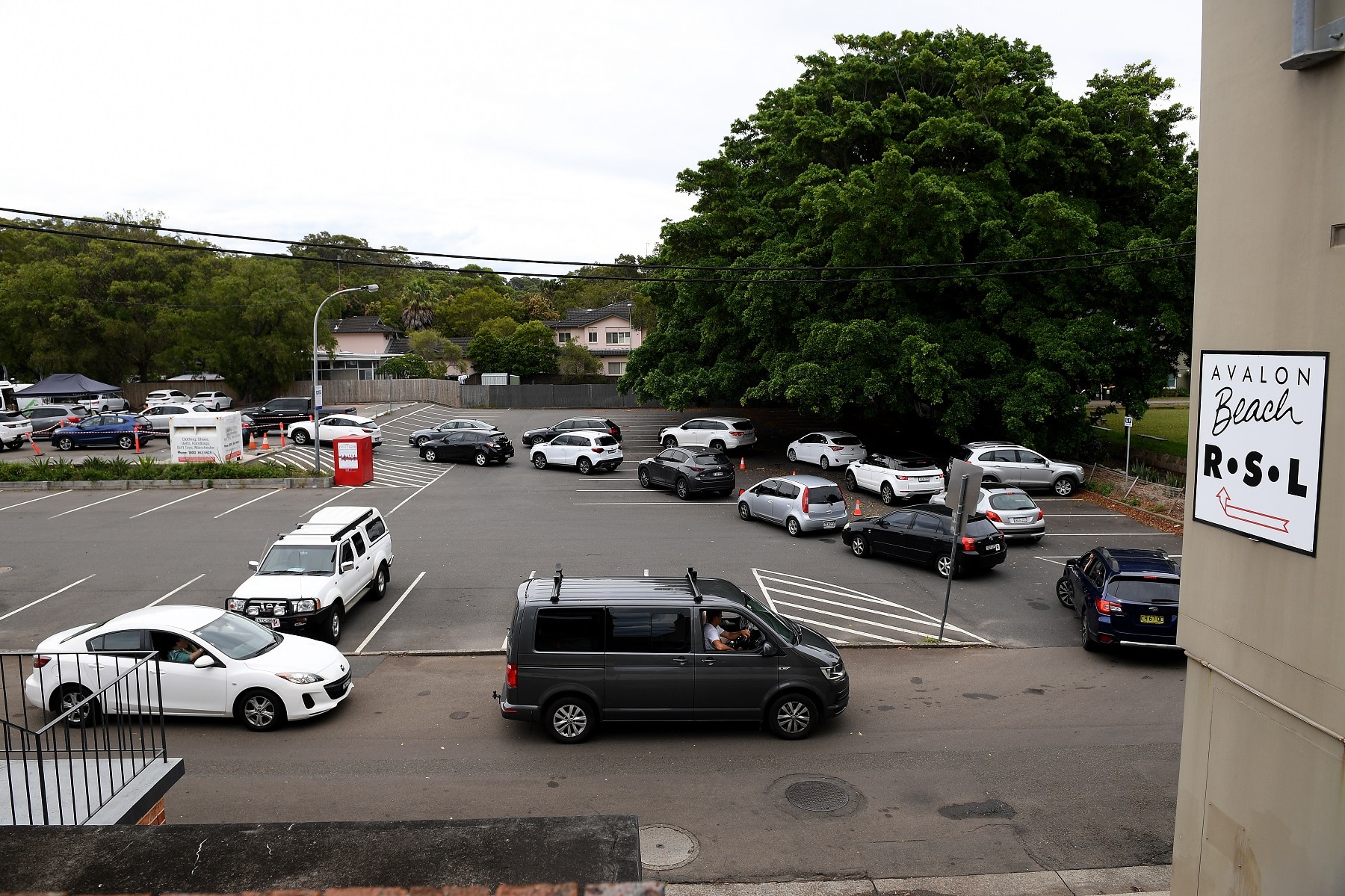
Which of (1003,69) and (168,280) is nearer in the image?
(1003,69)

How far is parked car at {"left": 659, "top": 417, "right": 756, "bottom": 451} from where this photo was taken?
34844mm

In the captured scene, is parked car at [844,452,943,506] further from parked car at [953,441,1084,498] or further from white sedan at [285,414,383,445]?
white sedan at [285,414,383,445]

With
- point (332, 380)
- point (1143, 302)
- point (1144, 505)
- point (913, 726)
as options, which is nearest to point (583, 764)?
point (913, 726)

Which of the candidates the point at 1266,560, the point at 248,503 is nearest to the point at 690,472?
the point at 248,503

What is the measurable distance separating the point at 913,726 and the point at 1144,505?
58.5 ft

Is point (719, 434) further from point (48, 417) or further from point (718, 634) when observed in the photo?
point (48, 417)

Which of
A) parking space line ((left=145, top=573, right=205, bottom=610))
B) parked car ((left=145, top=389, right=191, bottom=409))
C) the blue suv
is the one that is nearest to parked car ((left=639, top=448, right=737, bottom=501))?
parking space line ((left=145, top=573, right=205, bottom=610))

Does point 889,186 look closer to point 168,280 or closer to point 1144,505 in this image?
point 1144,505

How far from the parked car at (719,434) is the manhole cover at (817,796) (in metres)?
25.9

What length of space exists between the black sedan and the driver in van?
24742 mm

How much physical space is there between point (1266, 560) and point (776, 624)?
580cm

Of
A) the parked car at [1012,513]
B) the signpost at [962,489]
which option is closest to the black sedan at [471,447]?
the parked car at [1012,513]

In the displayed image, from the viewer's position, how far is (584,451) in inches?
1264

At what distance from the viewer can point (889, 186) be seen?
28406mm
